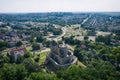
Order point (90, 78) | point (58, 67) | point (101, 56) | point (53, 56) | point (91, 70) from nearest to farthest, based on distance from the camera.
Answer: point (90, 78)
point (91, 70)
point (58, 67)
point (53, 56)
point (101, 56)

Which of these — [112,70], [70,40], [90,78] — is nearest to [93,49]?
[70,40]

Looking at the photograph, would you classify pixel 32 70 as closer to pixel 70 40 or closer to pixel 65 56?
pixel 65 56

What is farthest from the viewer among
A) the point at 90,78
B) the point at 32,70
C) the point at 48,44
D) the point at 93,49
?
the point at 48,44

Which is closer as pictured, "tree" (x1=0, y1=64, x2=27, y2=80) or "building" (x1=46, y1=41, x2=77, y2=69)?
"tree" (x1=0, y1=64, x2=27, y2=80)

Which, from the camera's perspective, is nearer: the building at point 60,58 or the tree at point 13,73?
the tree at point 13,73

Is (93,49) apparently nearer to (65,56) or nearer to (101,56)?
(101,56)

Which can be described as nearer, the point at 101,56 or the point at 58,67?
the point at 58,67

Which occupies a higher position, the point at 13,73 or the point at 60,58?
the point at 13,73

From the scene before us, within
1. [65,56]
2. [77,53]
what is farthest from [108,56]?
[65,56]

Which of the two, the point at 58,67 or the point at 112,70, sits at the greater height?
the point at 112,70

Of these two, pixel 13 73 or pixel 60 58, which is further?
pixel 60 58
